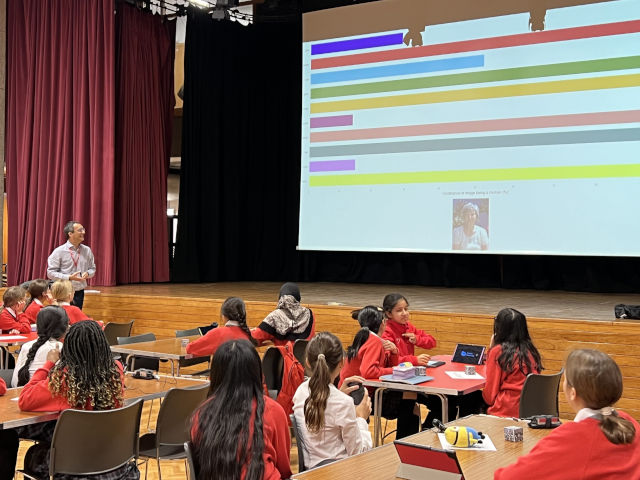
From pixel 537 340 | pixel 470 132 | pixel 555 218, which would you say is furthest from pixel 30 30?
pixel 537 340

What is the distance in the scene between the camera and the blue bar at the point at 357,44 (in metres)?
10.0

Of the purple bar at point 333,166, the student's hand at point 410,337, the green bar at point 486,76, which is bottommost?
the student's hand at point 410,337

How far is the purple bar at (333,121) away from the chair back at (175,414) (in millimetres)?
6937

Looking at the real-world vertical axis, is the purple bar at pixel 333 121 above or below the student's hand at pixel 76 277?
above

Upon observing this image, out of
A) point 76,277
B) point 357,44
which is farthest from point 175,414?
point 357,44

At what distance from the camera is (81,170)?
1072 cm

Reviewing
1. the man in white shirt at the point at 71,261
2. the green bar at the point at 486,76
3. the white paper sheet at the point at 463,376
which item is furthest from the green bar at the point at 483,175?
the white paper sheet at the point at 463,376

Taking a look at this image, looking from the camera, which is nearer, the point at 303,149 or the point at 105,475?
the point at 105,475

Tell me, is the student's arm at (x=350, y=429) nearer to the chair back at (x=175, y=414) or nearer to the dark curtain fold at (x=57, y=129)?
the chair back at (x=175, y=414)

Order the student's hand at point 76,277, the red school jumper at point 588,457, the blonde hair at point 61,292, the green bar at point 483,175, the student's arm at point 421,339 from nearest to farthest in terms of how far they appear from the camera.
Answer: the red school jumper at point 588,457, the student's arm at point 421,339, the blonde hair at point 61,292, the student's hand at point 76,277, the green bar at point 483,175

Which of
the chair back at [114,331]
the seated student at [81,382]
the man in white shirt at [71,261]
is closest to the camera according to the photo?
the seated student at [81,382]

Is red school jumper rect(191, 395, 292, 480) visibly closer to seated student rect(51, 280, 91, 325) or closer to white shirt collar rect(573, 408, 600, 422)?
white shirt collar rect(573, 408, 600, 422)

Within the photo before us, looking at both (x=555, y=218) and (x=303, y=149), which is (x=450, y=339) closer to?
(x=555, y=218)

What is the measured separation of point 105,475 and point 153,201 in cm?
890
